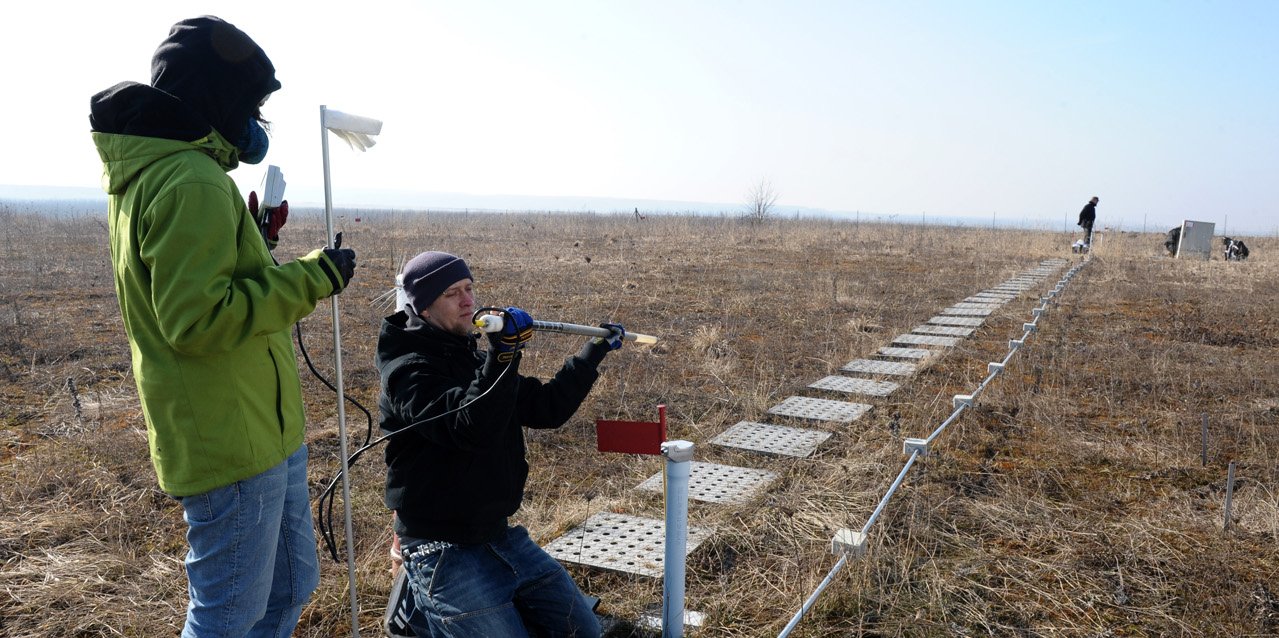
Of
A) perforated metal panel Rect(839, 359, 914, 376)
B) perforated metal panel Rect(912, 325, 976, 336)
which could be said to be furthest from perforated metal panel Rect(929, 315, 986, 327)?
perforated metal panel Rect(839, 359, 914, 376)

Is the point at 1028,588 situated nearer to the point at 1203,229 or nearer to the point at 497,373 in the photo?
the point at 497,373

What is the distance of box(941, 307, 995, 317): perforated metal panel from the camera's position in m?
9.94

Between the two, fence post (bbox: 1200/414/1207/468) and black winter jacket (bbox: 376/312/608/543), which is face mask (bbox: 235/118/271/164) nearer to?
black winter jacket (bbox: 376/312/608/543)

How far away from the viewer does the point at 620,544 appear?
337 centimetres

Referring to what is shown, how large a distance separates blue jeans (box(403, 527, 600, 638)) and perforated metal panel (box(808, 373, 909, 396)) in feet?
12.7

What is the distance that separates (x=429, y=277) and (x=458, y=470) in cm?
59

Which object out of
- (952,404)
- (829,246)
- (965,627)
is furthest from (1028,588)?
(829,246)

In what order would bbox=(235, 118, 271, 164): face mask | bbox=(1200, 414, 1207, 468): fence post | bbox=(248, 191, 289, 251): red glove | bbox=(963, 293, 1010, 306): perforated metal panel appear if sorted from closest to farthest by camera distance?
bbox=(235, 118, 271, 164): face mask → bbox=(248, 191, 289, 251): red glove → bbox=(1200, 414, 1207, 468): fence post → bbox=(963, 293, 1010, 306): perforated metal panel

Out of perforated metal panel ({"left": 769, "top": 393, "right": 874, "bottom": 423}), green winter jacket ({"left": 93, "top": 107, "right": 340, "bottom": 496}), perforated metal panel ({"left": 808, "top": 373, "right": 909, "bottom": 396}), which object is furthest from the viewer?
perforated metal panel ({"left": 808, "top": 373, "right": 909, "bottom": 396})

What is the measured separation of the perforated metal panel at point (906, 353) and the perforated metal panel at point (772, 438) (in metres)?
2.72

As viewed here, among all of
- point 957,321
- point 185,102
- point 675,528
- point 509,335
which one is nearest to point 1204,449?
point 675,528

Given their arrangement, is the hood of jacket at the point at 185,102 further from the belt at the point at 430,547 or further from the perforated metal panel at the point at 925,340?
the perforated metal panel at the point at 925,340

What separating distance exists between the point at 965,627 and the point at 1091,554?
88 cm

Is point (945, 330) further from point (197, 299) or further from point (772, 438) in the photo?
point (197, 299)
